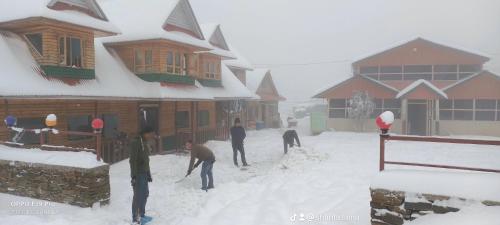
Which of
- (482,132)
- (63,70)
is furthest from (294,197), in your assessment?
(482,132)

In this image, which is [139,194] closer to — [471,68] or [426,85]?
[426,85]

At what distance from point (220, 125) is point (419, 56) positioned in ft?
47.6

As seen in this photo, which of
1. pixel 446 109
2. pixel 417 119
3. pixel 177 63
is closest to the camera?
pixel 177 63

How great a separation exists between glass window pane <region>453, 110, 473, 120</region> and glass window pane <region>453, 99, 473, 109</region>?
0.26 metres

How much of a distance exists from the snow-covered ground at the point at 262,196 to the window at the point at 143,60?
189 inches

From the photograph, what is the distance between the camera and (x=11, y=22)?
11.9 m

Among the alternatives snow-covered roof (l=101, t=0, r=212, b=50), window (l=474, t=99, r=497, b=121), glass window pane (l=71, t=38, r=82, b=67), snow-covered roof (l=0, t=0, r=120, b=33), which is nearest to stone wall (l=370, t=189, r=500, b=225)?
snow-covered roof (l=0, t=0, r=120, b=33)

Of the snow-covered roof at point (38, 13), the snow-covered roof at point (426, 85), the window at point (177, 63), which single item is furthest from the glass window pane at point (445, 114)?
the snow-covered roof at point (38, 13)

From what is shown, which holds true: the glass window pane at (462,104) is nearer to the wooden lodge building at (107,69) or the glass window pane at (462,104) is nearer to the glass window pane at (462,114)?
the glass window pane at (462,114)

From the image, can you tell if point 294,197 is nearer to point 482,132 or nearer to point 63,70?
point 63,70

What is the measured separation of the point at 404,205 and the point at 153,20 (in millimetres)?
14300

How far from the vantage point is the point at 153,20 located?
16406 mm

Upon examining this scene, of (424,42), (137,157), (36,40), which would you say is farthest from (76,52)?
(424,42)

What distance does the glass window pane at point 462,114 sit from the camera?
23031mm
